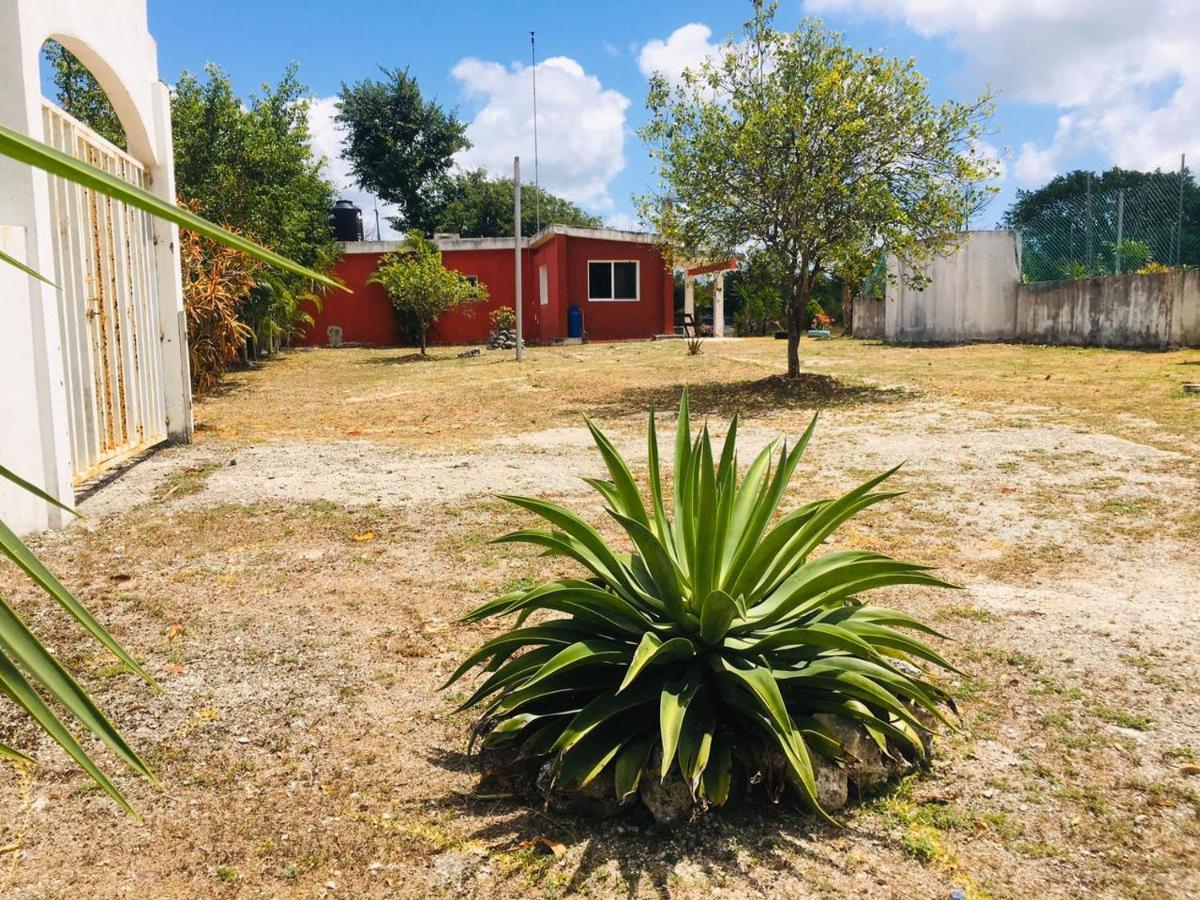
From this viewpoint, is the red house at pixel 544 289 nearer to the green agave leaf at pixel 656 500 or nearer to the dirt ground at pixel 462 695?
the dirt ground at pixel 462 695

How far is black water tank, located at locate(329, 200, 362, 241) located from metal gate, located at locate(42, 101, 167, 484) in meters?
23.2

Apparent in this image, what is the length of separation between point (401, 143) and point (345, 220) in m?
12.4

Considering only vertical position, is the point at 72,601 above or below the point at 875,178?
below

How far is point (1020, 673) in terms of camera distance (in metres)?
3.15

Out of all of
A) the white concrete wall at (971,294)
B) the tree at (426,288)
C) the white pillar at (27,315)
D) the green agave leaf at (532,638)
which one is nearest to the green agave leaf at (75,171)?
the green agave leaf at (532,638)

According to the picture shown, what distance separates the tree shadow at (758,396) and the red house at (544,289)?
40.8 ft

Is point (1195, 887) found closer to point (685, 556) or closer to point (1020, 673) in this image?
point (1020, 673)

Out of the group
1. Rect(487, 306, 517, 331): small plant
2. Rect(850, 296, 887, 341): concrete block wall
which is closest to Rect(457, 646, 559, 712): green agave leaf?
Rect(487, 306, 517, 331): small plant

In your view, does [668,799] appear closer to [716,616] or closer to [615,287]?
[716,616]

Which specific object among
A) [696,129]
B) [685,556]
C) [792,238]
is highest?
[696,129]

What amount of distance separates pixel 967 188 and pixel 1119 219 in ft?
22.3

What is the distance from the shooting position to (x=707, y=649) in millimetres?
2475

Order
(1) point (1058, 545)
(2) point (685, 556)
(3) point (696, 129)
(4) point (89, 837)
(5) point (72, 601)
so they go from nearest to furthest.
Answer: (5) point (72, 601) < (4) point (89, 837) < (2) point (685, 556) < (1) point (1058, 545) < (3) point (696, 129)

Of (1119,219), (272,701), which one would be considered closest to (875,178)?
(1119,219)
